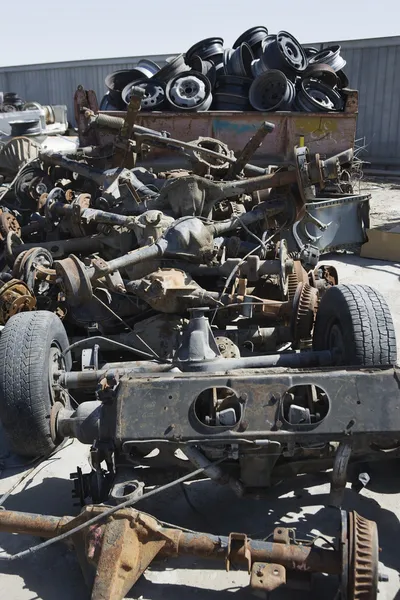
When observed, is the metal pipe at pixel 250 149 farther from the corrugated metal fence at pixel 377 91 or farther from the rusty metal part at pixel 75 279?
the corrugated metal fence at pixel 377 91

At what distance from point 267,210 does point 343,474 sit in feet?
9.04

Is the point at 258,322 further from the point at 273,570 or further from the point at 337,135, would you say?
the point at 337,135

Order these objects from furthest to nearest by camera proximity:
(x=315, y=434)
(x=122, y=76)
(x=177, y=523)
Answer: (x=122, y=76)
(x=177, y=523)
(x=315, y=434)

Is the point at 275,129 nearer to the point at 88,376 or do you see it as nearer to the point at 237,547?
the point at 88,376

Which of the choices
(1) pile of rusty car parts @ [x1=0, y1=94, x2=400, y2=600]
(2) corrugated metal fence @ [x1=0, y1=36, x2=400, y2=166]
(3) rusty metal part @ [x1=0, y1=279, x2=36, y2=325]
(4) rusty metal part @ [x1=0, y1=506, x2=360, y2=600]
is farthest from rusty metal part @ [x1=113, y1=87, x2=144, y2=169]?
(2) corrugated metal fence @ [x1=0, y1=36, x2=400, y2=166]

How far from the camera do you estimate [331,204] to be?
7.52 meters

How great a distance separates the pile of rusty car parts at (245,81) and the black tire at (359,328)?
561 cm

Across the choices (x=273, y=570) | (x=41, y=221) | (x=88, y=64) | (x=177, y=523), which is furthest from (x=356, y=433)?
(x=88, y=64)

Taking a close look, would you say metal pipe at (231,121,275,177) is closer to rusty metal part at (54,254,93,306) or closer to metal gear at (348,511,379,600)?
rusty metal part at (54,254,93,306)

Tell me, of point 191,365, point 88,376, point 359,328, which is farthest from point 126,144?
point 359,328

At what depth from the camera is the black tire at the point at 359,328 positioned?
3289 mm

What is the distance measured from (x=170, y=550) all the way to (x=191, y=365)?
1009 mm

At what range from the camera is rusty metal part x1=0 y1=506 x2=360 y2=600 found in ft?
7.46

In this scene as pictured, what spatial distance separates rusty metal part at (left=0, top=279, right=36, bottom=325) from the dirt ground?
98 centimetres
